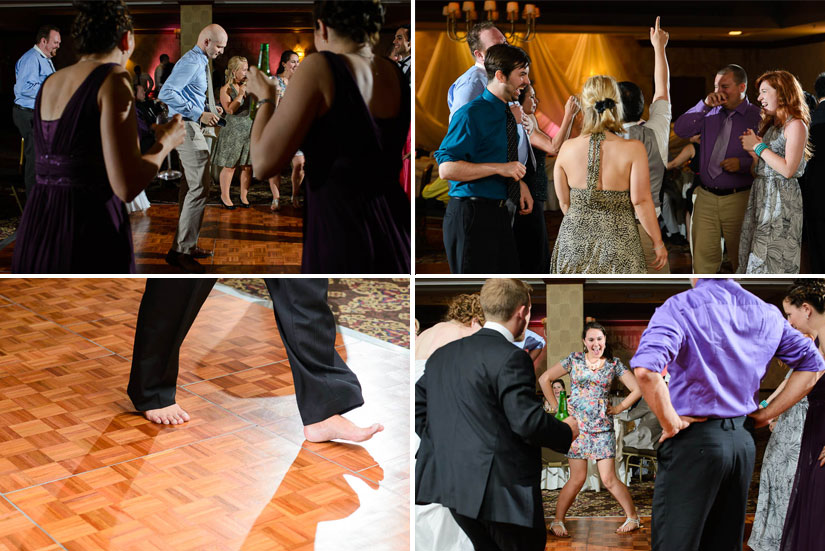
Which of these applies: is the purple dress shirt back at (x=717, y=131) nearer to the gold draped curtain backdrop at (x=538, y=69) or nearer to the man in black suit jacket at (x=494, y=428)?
the gold draped curtain backdrop at (x=538, y=69)

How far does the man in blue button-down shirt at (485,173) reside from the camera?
9.20ft

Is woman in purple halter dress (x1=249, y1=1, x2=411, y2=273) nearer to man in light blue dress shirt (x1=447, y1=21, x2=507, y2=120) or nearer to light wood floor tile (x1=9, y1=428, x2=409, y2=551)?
man in light blue dress shirt (x1=447, y1=21, x2=507, y2=120)

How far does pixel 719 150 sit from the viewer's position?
2.93 meters

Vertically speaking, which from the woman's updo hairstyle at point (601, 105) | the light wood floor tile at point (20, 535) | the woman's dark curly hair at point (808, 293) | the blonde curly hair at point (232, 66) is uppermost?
the blonde curly hair at point (232, 66)

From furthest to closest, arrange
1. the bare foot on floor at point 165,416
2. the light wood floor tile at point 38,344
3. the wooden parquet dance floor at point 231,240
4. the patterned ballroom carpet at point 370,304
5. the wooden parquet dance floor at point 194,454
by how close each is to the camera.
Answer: the patterned ballroom carpet at point 370,304, the light wood floor tile at point 38,344, the bare foot on floor at point 165,416, the wooden parquet dance floor at point 194,454, the wooden parquet dance floor at point 231,240

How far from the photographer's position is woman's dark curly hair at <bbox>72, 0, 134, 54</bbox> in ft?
8.97

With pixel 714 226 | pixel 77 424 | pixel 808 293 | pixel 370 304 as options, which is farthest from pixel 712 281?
pixel 370 304

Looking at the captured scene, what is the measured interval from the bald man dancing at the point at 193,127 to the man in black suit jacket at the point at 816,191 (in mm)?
1672

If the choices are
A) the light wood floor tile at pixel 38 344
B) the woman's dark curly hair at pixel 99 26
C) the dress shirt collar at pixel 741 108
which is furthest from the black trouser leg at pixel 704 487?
the light wood floor tile at pixel 38 344

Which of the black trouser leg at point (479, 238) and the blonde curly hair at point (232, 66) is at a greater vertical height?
the blonde curly hair at point (232, 66)

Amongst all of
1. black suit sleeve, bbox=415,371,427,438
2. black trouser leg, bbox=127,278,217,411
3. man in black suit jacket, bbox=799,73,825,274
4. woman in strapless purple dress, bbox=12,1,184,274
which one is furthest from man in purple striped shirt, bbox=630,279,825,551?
black trouser leg, bbox=127,278,217,411

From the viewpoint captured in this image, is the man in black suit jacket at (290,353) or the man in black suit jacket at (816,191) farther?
the man in black suit jacket at (290,353)

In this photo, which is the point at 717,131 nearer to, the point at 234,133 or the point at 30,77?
the point at 234,133

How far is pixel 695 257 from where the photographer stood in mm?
2930
